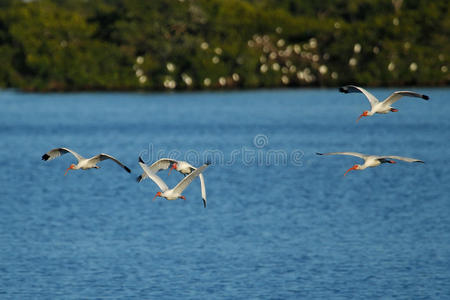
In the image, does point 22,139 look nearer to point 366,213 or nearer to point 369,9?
point 366,213

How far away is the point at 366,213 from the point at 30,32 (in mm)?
84314

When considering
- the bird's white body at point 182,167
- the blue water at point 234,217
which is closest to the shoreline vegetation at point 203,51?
the blue water at point 234,217

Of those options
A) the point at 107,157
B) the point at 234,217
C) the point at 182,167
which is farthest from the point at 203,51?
the point at 107,157

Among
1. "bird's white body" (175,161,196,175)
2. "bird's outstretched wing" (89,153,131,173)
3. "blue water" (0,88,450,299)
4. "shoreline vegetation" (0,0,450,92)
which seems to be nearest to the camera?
"bird's outstretched wing" (89,153,131,173)

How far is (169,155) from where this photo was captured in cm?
5100

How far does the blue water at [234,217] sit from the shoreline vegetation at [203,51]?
35209 millimetres

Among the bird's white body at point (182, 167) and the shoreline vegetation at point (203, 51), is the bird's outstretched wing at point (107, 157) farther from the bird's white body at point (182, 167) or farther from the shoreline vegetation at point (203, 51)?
the shoreline vegetation at point (203, 51)

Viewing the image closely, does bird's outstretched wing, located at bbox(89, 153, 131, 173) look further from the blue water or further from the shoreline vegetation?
the shoreline vegetation

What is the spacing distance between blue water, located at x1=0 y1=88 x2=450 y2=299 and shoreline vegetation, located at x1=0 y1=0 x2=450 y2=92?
116 feet

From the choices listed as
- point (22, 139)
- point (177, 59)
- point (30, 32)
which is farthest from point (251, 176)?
point (30, 32)

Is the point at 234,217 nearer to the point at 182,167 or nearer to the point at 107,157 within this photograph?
the point at 182,167

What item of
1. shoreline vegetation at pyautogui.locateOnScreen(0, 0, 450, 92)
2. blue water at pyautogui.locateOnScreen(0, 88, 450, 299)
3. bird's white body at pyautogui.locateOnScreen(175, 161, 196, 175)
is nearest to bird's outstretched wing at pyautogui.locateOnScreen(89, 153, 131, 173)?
bird's white body at pyautogui.locateOnScreen(175, 161, 196, 175)

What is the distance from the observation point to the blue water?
2516cm

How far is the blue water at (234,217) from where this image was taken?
2516cm
